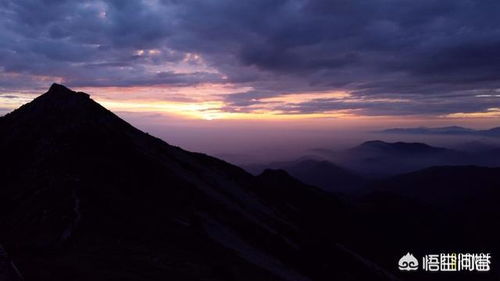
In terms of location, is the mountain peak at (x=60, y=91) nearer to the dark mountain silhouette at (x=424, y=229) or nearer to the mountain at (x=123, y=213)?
the mountain at (x=123, y=213)

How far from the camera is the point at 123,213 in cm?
3478

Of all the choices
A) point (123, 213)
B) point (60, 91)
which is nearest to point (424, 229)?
point (60, 91)

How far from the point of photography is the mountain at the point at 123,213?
86.3ft

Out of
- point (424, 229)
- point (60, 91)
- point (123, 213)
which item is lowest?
point (424, 229)

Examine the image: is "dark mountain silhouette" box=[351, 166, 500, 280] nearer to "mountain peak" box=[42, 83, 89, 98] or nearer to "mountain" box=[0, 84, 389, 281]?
"mountain" box=[0, 84, 389, 281]

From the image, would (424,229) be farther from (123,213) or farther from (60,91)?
(123,213)

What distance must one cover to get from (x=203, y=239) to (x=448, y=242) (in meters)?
151

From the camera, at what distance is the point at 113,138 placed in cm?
5781

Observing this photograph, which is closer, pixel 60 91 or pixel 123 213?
pixel 123 213

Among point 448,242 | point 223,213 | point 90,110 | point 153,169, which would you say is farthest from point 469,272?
point 90,110

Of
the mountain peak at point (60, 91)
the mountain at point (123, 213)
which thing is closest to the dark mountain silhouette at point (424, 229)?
the mountain at point (123, 213)

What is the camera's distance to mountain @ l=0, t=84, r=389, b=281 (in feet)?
86.3

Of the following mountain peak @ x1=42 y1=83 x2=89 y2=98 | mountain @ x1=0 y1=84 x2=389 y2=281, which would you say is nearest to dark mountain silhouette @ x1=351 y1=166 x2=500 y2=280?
mountain @ x1=0 y1=84 x2=389 y2=281

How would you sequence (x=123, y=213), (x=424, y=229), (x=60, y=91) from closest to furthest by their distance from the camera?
(x=123, y=213) → (x=60, y=91) → (x=424, y=229)
